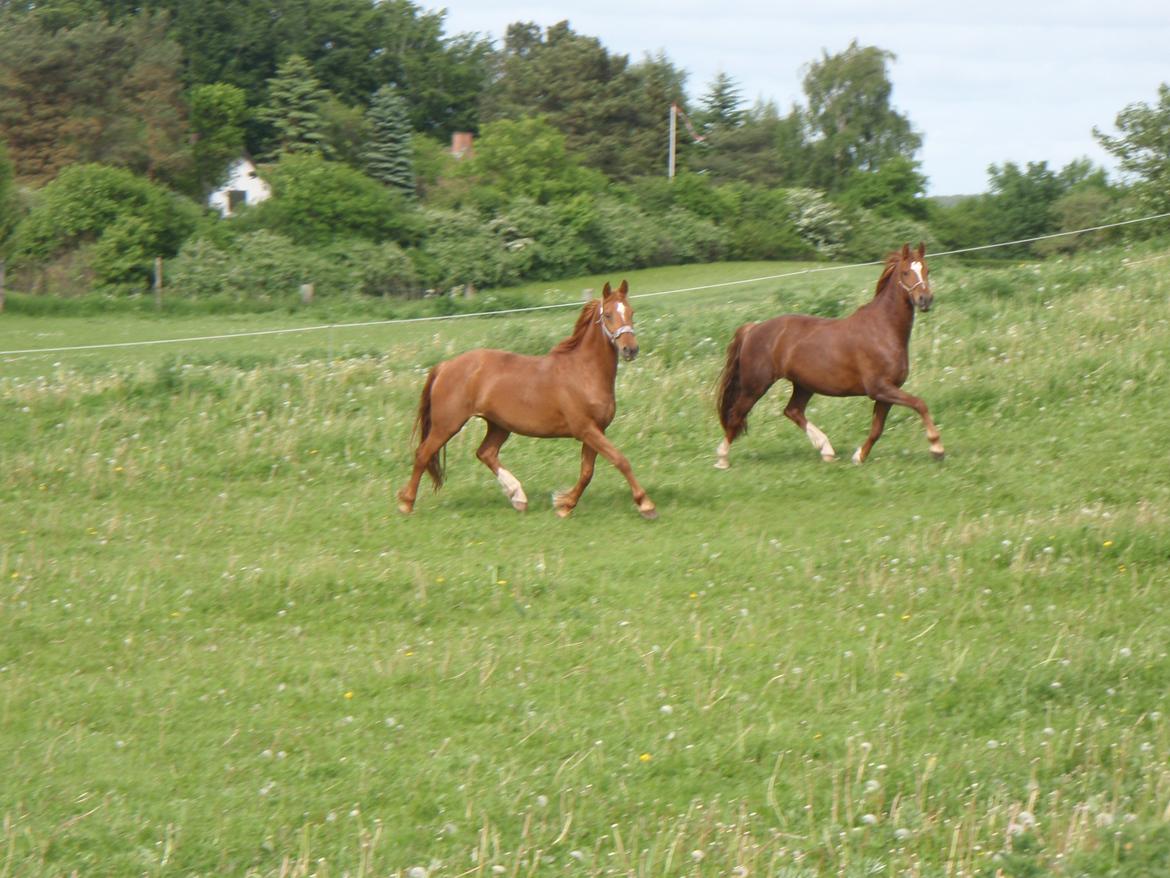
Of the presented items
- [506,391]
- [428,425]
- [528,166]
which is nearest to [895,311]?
[506,391]

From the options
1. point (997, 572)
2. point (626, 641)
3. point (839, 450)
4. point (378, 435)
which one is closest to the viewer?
point (626, 641)

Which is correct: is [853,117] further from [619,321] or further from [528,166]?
[619,321]

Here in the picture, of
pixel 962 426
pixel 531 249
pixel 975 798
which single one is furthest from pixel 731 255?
pixel 975 798

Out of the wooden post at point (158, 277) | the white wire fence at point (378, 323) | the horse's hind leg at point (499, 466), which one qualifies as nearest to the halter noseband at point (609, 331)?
the horse's hind leg at point (499, 466)

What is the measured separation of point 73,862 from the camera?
5648 millimetres

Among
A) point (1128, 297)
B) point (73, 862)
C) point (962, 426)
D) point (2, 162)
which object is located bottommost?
point (73, 862)

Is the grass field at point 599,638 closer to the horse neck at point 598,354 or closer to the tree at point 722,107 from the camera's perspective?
the horse neck at point 598,354

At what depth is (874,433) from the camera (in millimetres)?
13023

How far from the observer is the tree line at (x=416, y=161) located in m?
47.9

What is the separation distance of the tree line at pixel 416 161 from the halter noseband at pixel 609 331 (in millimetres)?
30594

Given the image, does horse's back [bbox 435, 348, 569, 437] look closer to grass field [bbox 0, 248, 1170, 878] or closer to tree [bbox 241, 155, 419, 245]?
grass field [bbox 0, 248, 1170, 878]

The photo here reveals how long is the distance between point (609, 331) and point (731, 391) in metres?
2.67

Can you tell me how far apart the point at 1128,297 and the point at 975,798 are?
47.0ft

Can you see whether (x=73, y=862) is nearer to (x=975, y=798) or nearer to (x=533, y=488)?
(x=975, y=798)
